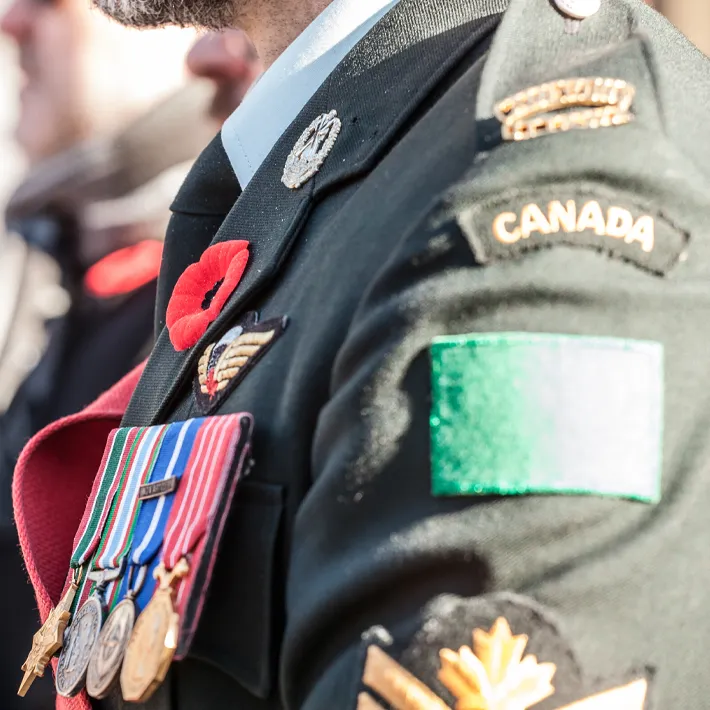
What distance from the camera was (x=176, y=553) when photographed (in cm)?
88

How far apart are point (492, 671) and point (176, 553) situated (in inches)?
11.3

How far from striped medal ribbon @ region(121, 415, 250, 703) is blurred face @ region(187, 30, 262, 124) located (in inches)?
77.7

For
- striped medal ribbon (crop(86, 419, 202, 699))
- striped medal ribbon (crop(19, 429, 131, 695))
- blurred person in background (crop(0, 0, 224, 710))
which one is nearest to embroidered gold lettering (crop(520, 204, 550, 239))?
striped medal ribbon (crop(86, 419, 202, 699))

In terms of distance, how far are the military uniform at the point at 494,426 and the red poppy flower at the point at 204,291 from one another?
134 mm

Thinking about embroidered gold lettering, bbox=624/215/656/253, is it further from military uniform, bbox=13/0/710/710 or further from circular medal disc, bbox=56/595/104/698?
circular medal disc, bbox=56/595/104/698

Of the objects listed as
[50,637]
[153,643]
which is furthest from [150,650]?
[50,637]

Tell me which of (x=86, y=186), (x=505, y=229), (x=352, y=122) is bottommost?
(x=505, y=229)

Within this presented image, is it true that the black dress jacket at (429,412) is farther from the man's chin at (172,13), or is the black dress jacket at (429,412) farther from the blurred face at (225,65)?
the blurred face at (225,65)

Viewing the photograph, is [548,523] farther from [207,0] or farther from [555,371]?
[207,0]

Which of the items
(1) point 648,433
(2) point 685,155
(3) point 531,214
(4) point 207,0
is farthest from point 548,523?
(4) point 207,0

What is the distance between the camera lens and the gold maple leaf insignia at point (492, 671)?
0.70m

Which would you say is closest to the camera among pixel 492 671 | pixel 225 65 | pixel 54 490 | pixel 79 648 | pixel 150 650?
pixel 492 671

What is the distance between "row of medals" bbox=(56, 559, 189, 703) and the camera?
A: 837 millimetres

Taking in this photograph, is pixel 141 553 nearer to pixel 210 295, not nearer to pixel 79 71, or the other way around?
pixel 210 295
